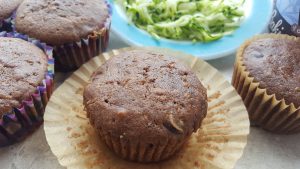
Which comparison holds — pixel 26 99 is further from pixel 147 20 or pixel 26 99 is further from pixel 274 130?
pixel 274 130

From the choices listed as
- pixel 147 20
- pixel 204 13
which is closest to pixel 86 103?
pixel 147 20

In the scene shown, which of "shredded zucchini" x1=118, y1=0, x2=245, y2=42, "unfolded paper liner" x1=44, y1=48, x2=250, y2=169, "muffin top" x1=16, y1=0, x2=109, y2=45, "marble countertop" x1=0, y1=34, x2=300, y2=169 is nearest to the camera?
"unfolded paper liner" x1=44, y1=48, x2=250, y2=169

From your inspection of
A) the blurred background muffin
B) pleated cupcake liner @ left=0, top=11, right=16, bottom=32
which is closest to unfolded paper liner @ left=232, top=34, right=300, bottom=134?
the blurred background muffin

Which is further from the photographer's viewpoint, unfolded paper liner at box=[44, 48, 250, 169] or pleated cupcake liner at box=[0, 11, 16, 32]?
pleated cupcake liner at box=[0, 11, 16, 32]

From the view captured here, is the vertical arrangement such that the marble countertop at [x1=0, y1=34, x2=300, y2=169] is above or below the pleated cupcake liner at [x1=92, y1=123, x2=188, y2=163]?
below

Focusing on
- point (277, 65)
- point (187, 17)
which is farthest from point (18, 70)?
point (277, 65)

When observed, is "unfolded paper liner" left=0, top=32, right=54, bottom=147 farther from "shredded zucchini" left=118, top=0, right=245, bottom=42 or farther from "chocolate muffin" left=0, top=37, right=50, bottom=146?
"shredded zucchini" left=118, top=0, right=245, bottom=42
